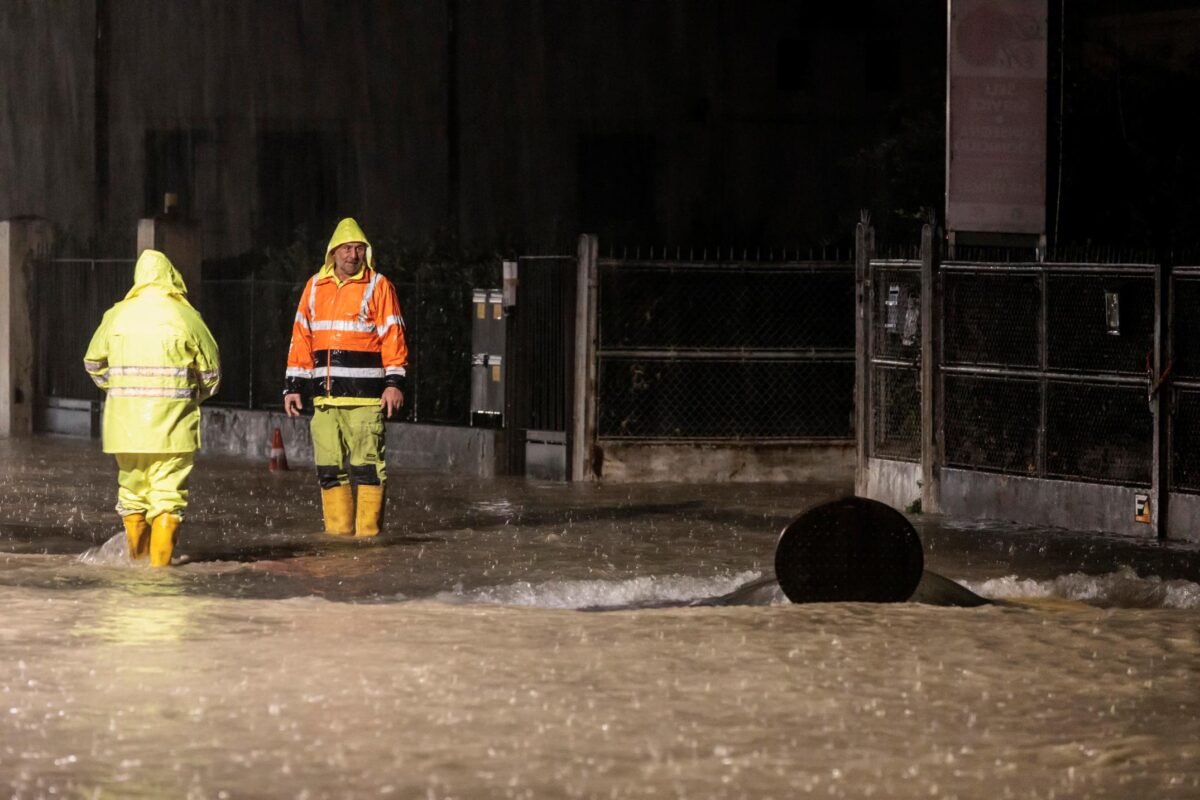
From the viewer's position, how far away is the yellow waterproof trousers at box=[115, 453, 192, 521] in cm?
1248

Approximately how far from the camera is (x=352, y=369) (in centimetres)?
1415

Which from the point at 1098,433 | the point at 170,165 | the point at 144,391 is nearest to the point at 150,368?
the point at 144,391

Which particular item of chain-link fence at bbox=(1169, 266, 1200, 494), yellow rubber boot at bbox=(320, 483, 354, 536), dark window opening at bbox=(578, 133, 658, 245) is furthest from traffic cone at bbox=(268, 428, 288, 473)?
dark window opening at bbox=(578, 133, 658, 245)

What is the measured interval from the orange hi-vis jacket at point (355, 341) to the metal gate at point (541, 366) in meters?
4.92

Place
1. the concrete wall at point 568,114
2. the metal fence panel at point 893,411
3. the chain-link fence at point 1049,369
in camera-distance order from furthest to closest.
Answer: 1. the concrete wall at point 568,114
2. the metal fence panel at point 893,411
3. the chain-link fence at point 1049,369

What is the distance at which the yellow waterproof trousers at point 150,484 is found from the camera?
41.0ft

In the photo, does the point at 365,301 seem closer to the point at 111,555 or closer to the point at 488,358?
the point at 111,555

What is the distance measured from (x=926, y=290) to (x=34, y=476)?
798cm

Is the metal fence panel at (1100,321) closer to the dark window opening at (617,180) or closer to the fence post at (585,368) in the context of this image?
the fence post at (585,368)

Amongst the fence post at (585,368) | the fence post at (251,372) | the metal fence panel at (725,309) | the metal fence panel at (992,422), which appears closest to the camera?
the metal fence panel at (992,422)

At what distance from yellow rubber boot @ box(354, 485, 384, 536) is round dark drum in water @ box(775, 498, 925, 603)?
12.7ft

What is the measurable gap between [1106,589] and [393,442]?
9.87m

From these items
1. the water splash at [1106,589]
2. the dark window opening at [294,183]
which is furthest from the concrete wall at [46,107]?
the water splash at [1106,589]

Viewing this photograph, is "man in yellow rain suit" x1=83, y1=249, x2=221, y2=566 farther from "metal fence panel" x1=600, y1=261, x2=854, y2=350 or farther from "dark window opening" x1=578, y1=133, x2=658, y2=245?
"dark window opening" x1=578, y1=133, x2=658, y2=245
